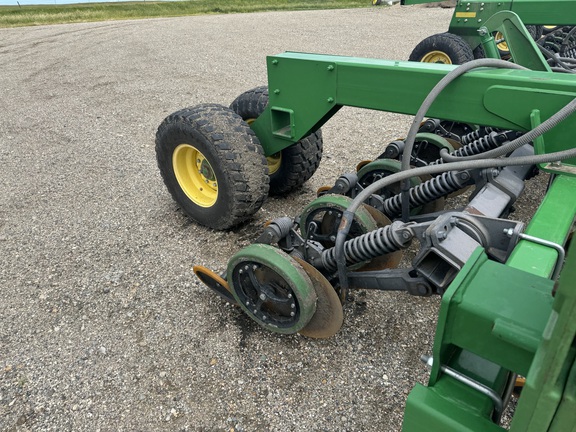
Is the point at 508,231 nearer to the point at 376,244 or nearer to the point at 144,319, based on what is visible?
the point at 376,244

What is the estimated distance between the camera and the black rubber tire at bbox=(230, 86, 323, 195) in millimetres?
3238

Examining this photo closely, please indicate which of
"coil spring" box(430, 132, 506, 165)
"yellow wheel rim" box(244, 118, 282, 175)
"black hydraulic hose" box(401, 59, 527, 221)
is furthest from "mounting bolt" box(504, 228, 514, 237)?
"yellow wheel rim" box(244, 118, 282, 175)

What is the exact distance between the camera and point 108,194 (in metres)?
4.13

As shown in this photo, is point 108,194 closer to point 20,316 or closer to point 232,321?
point 20,316

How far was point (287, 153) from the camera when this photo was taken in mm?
3494

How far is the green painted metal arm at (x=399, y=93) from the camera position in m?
1.87

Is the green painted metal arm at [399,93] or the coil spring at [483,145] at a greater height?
the green painted metal arm at [399,93]

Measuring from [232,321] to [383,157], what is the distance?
64.0 inches

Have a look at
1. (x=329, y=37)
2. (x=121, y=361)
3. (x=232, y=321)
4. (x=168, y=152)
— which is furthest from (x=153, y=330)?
(x=329, y=37)

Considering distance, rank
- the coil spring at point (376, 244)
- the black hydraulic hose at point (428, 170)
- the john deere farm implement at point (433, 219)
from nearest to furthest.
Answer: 1. the john deere farm implement at point (433, 219)
2. the black hydraulic hose at point (428, 170)
3. the coil spring at point (376, 244)

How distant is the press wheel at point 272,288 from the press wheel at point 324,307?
1.6 inches

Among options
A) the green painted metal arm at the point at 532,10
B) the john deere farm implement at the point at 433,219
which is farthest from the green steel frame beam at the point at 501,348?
the green painted metal arm at the point at 532,10

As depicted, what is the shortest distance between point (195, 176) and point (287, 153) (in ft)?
2.35

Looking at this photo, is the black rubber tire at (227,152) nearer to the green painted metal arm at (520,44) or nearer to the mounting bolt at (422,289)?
the mounting bolt at (422,289)
